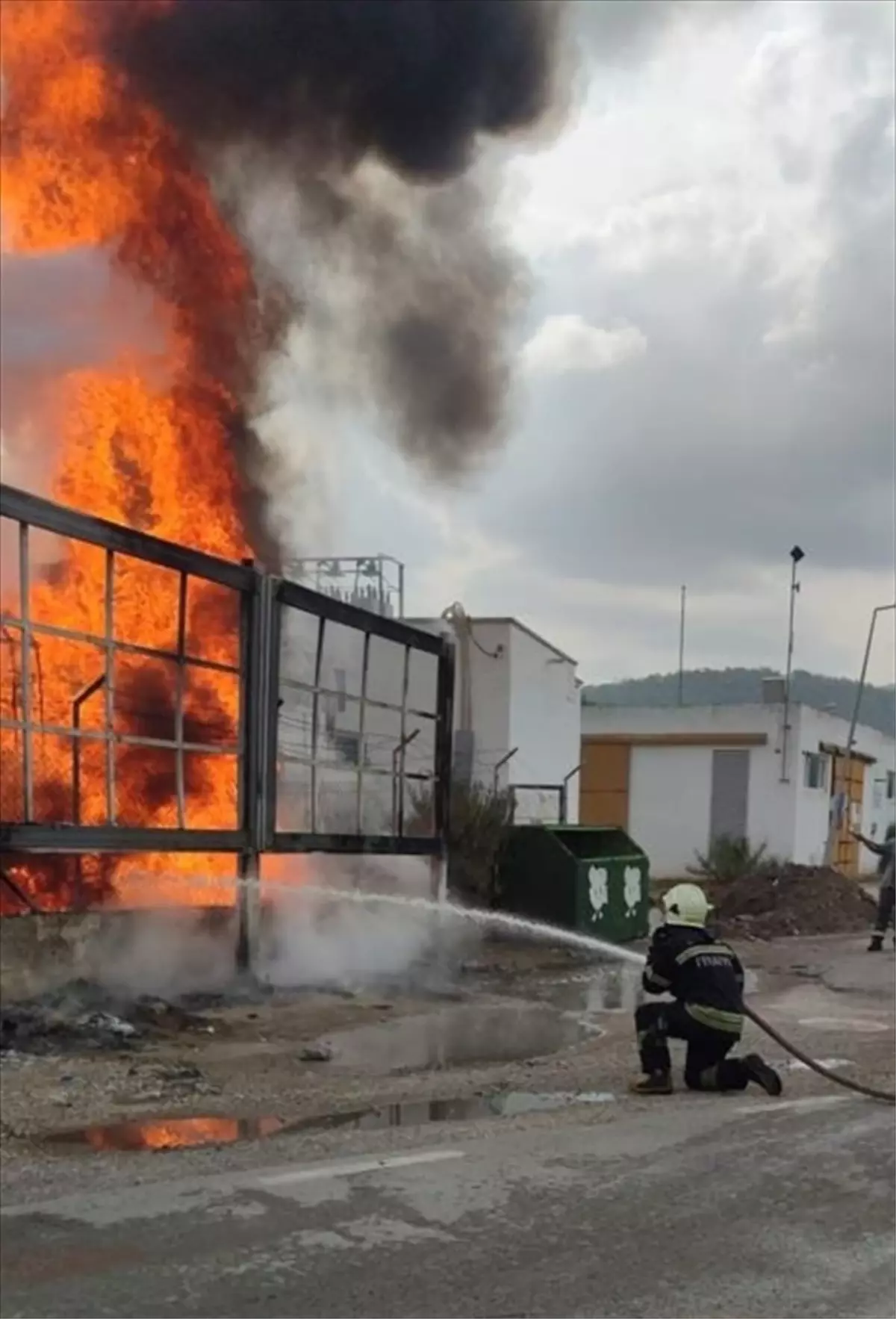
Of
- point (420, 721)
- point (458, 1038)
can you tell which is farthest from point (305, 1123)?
point (420, 721)

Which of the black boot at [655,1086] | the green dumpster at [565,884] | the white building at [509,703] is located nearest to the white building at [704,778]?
the white building at [509,703]

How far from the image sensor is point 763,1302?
14.0ft

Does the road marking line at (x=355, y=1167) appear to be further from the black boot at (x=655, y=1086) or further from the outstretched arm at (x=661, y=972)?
the outstretched arm at (x=661, y=972)

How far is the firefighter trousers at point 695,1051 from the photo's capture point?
7.62 metres

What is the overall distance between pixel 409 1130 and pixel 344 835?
19.6ft

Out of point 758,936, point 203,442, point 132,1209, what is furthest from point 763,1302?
point 758,936

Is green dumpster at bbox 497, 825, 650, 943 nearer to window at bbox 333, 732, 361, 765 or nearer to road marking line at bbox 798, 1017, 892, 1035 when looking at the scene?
window at bbox 333, 732, 361, 765

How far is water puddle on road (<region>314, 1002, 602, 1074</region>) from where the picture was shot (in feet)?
28.8

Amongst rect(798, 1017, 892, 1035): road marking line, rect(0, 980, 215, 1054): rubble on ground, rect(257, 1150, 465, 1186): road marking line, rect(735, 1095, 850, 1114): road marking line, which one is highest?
rect(257, 1150, 465, 1186): road marking line

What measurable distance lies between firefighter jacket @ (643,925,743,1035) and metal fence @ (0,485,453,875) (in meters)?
3.74

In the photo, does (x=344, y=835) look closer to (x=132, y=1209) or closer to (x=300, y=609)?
(x=300, y=609)

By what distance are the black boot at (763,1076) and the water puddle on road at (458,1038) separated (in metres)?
1.80

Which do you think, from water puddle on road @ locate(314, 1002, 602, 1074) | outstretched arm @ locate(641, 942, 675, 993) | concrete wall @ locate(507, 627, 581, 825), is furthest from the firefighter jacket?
concrete wall @ locate(507, 627, 581, 825)

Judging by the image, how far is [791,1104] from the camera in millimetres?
7328
